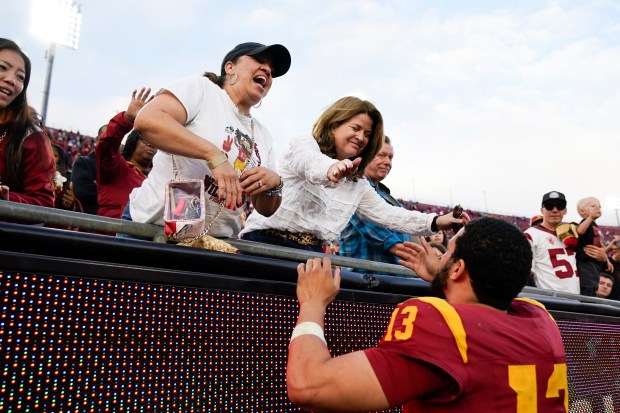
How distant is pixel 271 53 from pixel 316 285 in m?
1.31

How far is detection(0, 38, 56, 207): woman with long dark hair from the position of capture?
2287mm

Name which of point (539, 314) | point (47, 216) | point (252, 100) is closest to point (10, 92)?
point (252, 100)

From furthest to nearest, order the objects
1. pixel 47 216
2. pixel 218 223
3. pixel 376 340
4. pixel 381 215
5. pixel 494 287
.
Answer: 1. pixel 381 215
2. pixel 218 223
3. pixel 376 340
4. pixel 494 287
5. pixel 47 216

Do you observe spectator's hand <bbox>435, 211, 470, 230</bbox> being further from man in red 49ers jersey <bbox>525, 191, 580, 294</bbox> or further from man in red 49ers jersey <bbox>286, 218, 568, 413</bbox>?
man in red 49ers jersey <bbox>525, 191, 580, 294</bbox>

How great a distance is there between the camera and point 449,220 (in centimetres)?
289

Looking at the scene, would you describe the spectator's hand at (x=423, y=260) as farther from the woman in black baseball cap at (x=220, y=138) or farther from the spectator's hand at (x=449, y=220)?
the woman in black baseball cap at (x=220, y=138)

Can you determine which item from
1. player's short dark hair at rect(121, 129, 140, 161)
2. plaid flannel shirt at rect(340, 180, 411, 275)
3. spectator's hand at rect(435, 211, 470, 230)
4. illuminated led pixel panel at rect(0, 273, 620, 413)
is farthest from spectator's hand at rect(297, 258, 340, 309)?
player's short dark hair at rect(121, 129, 140, 161)

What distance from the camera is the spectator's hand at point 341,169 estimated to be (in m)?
2.02

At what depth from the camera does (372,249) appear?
347 centimetres

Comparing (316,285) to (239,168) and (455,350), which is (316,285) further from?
(239,168)

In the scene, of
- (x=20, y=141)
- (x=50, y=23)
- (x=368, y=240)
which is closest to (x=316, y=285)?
(x=20, y=141)

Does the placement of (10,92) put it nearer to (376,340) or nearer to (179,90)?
(179,90)

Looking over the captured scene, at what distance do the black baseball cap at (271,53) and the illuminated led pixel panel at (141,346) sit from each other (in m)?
1.27

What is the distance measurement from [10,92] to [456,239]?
7.77 feet
